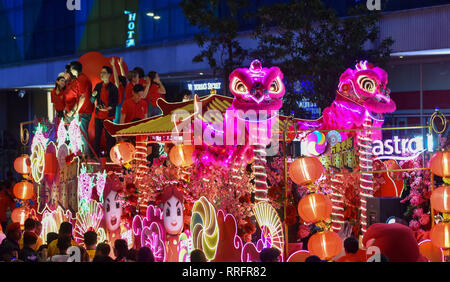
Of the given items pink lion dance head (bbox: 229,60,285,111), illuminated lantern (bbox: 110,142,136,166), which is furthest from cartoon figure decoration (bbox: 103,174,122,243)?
pink lion dance head (bbox: 229,60,285,111)

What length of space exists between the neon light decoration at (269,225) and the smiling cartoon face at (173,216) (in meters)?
1.47

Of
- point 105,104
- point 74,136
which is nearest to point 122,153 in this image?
point 74,136

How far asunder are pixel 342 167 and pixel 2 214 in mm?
8443

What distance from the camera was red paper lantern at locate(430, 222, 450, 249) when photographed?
A: 9328mm

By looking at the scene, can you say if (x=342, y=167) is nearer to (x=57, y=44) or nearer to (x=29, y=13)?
(x=57, y=44)

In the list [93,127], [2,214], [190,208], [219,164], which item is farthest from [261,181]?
[2,214]

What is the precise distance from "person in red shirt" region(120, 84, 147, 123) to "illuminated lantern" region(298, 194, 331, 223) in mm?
6288

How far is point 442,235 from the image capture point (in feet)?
30.7

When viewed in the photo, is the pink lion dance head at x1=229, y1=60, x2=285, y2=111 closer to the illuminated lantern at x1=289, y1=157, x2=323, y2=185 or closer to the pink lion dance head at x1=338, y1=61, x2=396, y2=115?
the pink lion dance head at x1=338, y1=61, x2=396, y2=115

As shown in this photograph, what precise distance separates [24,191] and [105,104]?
286 cm

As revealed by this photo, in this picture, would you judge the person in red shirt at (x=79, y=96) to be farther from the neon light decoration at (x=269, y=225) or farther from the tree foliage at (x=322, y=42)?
the tree foliage at (x=322, y=42)

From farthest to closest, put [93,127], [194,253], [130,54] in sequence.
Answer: [130,54] → [93,127] → [194,253]

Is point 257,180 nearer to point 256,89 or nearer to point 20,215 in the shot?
point 256,89

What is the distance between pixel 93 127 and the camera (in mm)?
14812
